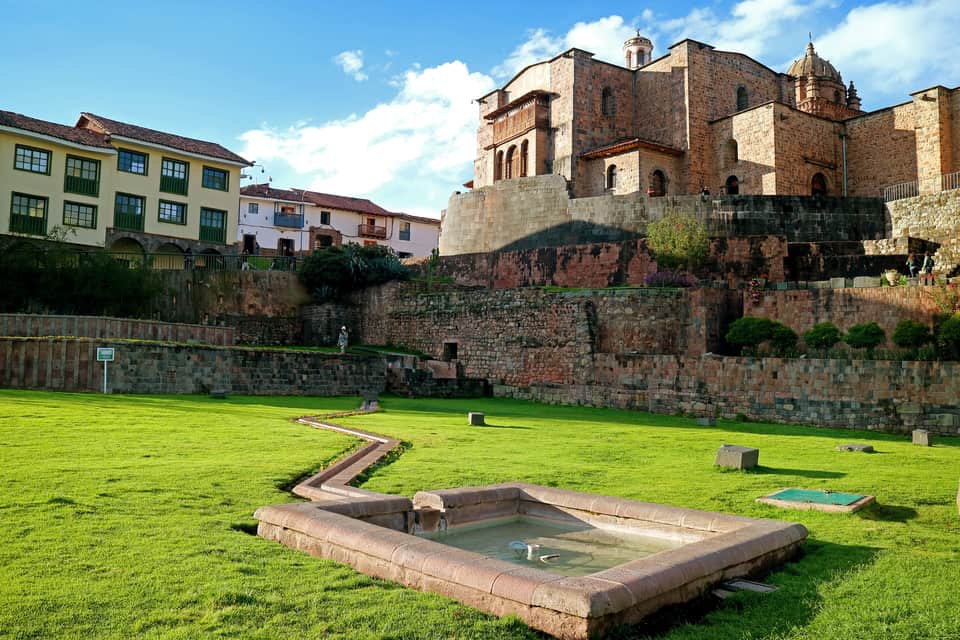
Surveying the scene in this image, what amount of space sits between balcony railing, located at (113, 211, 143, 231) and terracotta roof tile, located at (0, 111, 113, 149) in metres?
3.27

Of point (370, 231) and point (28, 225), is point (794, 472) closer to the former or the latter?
point (28, 225)

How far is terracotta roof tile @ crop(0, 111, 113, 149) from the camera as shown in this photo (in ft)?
109

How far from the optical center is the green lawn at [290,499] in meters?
4.13

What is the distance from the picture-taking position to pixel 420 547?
16.3 feet

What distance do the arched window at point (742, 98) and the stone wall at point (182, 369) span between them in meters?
30.1

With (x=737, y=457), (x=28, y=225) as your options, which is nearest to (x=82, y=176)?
(x=28, y=225)

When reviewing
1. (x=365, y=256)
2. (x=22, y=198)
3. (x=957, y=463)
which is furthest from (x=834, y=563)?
(x=22, y=198)

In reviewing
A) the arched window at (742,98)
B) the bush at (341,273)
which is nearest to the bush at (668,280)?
the bush at (341,273)

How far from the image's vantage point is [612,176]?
41.4 m

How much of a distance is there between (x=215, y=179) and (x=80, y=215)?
7.08 metres

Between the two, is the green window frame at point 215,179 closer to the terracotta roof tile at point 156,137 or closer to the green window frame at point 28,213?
the terracotta roof tile at point 156,137

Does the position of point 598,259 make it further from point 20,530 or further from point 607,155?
point 20,530

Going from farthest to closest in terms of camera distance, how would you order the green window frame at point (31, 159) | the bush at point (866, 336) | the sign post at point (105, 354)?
the green window frame at point (31, 159) → the bush at point (866, 336) → the sign post at point (105, 354)

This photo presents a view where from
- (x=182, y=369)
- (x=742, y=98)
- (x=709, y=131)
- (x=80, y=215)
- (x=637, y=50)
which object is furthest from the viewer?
(x=637, y=50)
